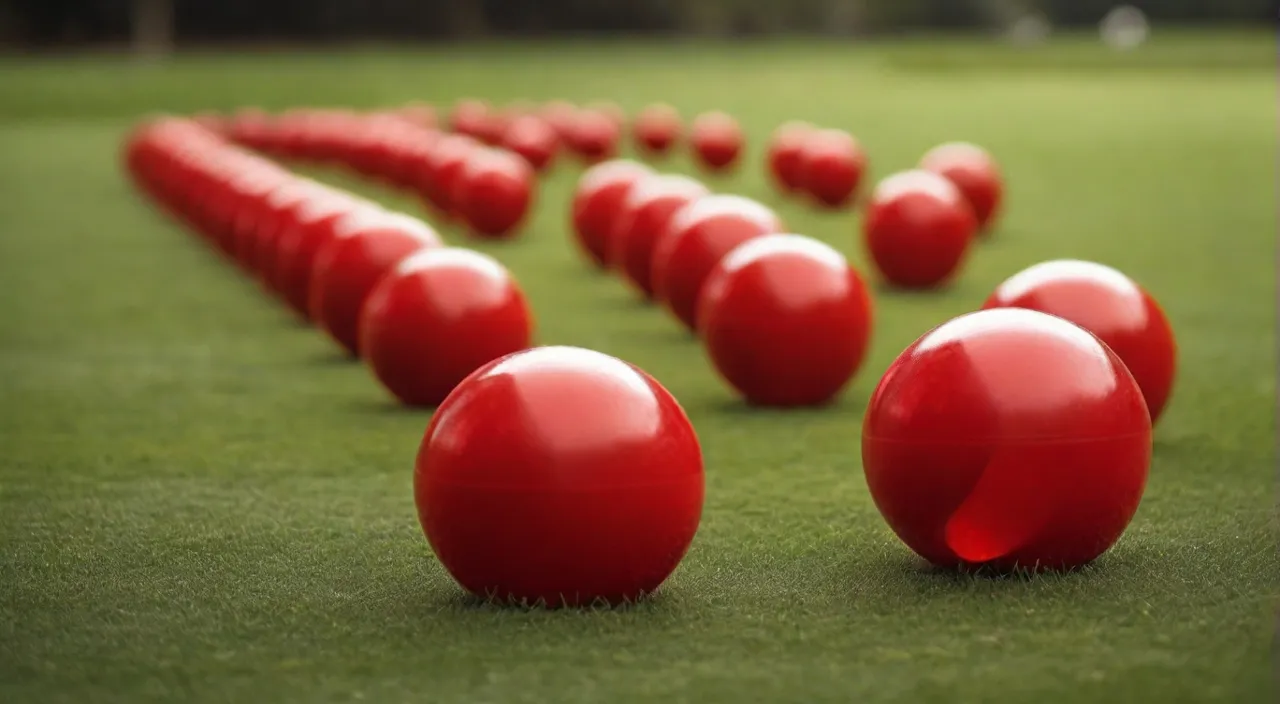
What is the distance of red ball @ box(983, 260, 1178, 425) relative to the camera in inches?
363

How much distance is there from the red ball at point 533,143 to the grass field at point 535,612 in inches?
365

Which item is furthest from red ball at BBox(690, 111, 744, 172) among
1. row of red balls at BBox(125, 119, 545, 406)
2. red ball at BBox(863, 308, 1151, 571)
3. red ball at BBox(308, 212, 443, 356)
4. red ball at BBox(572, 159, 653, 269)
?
red ball at BBox(863, 308, 1151, 571)

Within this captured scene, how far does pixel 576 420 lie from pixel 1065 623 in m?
1.73

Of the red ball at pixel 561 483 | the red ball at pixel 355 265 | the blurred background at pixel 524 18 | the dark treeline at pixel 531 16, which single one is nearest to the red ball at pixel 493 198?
the red ball at pixel 355 265

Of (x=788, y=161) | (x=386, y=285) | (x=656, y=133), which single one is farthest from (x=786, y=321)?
(x=656, y=133)

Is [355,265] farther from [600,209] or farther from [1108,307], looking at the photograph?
[600,209]

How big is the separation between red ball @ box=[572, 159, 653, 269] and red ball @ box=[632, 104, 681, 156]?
15278mm

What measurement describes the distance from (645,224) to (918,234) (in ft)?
7.92

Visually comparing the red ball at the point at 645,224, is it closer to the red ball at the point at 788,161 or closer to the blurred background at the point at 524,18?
the red ball at the point at 788,161

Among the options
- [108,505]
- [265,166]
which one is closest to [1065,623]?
[108,505]

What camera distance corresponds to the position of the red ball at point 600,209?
18.6 meters

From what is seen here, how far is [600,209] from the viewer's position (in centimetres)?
1869

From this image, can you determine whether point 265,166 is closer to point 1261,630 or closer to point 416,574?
point 416,574

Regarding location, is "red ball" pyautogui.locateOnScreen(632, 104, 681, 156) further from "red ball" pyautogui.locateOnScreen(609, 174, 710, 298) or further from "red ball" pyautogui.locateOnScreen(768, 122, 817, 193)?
"red ball" pyautogui.locateOnScreen(609, 174, 710, 298)
